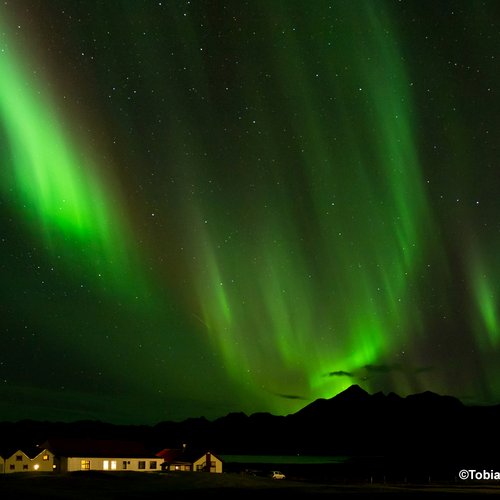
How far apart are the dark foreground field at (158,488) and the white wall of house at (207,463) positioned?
22203 mm

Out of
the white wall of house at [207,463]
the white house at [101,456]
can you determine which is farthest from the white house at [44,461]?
the white wall of house at [207,463]

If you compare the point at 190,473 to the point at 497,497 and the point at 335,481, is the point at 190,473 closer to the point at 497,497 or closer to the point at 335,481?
the point at 335,481

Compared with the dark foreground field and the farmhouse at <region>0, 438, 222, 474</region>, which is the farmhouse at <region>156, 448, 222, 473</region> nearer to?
the farmhouse at <region>0, 438, 222, 474</region>

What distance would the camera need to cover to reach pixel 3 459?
11088 cm

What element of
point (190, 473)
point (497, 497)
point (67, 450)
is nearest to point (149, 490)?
point (190, 473)

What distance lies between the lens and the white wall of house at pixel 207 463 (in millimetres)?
109188

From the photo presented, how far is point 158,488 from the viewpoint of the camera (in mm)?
71125

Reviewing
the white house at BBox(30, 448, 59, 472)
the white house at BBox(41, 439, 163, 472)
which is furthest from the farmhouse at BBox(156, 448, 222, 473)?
the white house at BBox(30, 448, 59, 472)

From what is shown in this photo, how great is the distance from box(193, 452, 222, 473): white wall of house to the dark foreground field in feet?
72.8

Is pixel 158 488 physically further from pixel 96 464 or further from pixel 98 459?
pixel 96 464

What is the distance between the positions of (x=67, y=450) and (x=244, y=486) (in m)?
37.7

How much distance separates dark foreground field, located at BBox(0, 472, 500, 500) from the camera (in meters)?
61.2

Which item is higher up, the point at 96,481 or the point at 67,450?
the point at 67,450

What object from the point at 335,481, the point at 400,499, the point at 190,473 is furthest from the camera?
the point at 335,481
